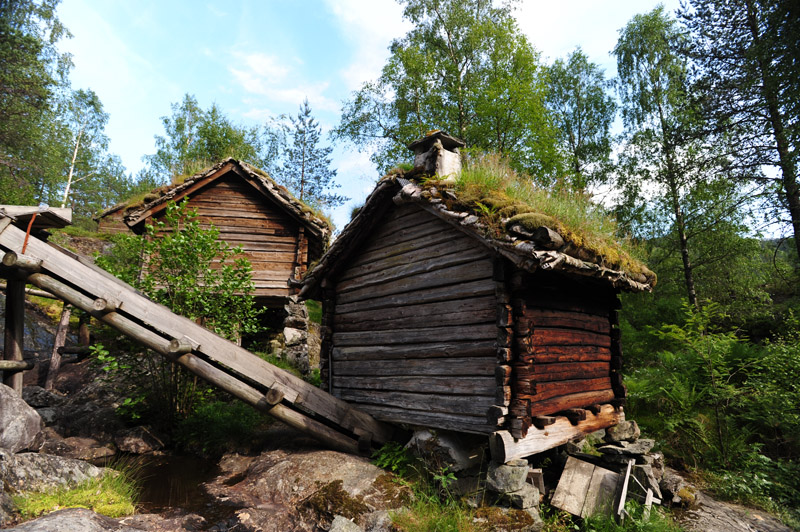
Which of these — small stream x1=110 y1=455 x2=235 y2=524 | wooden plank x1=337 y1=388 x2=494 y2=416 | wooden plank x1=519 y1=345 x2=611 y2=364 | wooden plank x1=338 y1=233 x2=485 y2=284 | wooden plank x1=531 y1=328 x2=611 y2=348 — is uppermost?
wooden plank x1=338 y1=233 x2=485 y2=284

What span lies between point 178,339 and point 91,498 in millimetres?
2139

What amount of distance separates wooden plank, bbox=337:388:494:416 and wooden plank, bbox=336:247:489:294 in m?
1.91

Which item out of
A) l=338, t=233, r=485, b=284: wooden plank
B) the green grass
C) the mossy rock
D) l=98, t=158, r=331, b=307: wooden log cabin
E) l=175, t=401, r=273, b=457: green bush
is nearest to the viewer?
the green grass

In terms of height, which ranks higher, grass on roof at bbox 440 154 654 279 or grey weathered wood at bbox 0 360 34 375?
grass on roof at bbox 440 154 654 279

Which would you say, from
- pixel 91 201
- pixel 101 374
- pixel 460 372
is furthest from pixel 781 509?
pixel 91 201

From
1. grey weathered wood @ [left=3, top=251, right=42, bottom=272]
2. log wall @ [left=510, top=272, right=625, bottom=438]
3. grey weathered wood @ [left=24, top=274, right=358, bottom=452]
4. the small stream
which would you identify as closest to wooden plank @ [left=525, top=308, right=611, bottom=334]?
log wall @ [left=510, top=272, right=625, bottom=438]

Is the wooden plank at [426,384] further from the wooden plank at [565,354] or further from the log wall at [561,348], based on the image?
the wooden plank at [565,354]

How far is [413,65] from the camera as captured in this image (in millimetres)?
20781

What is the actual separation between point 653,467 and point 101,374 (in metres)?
12.6

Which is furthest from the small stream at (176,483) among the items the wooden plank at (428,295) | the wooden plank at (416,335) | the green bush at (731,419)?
the green bush at (731,419)

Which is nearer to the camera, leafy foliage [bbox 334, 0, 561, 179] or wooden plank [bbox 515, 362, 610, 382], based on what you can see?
wooden plank [bbox 515, 362, 610, 382]

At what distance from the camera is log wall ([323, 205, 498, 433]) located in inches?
233

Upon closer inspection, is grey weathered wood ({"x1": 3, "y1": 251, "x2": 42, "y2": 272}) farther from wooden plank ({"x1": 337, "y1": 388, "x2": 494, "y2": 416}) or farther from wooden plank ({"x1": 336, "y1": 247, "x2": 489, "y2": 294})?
wooden plank ({"x1": 337, "y1": 388, "x2": 494, "y2": 416})

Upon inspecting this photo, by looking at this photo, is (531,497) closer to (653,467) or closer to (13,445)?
(653,467)
